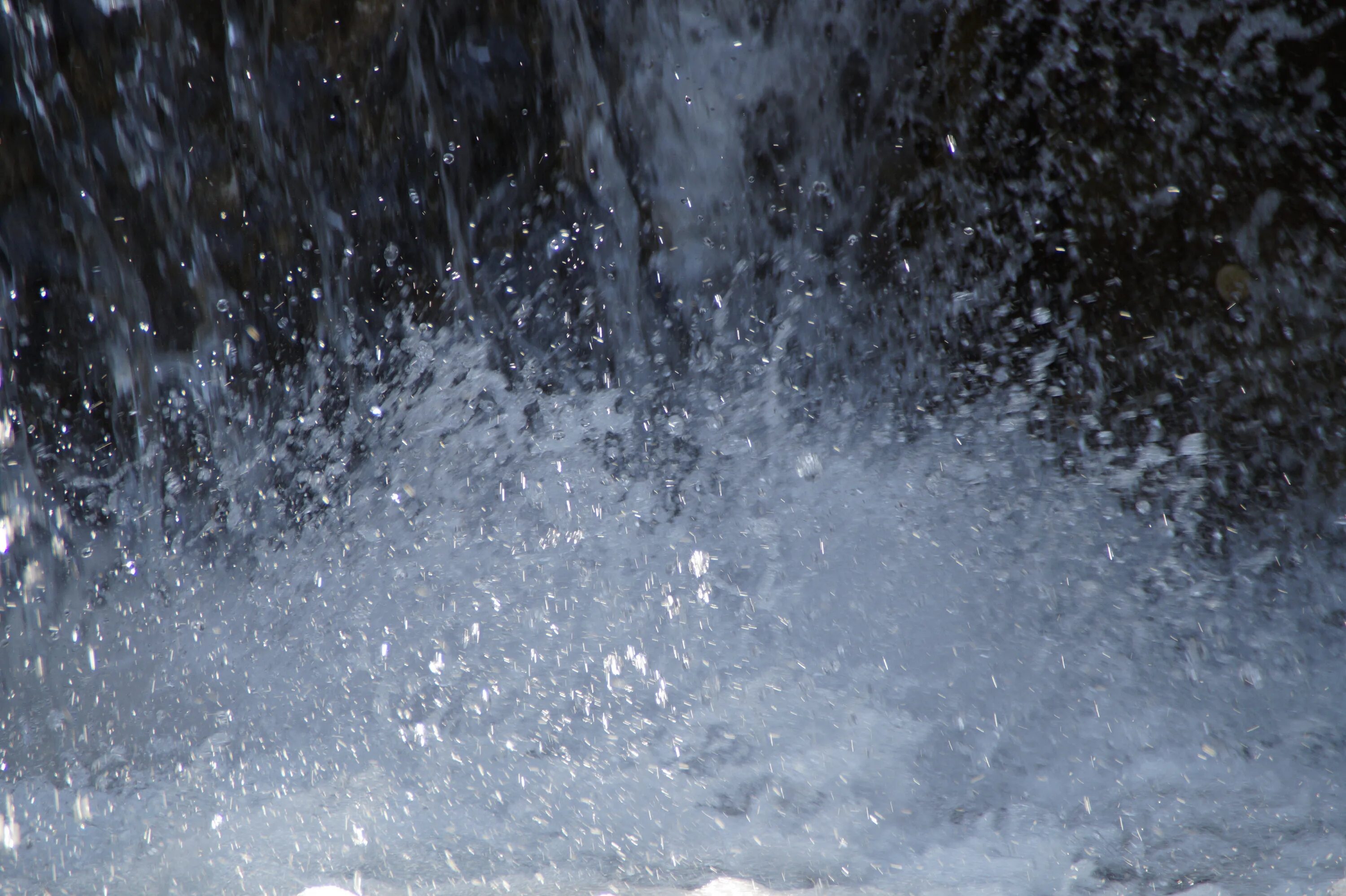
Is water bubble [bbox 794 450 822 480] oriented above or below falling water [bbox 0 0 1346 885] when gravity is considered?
below

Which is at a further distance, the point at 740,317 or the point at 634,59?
the point at 740,317

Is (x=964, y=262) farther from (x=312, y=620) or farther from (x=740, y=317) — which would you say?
(x=312, y=620)

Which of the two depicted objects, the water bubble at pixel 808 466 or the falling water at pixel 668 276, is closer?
the falling water at pixel 668 276

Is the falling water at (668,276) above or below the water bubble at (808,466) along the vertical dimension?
above

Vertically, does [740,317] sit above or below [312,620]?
above

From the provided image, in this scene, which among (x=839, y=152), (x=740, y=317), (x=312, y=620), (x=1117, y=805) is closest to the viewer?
(x=1117, y=805)

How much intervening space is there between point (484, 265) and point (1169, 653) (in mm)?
1708

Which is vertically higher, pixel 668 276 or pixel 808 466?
pixel 668 276

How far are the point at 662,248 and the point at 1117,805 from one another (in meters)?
1.48

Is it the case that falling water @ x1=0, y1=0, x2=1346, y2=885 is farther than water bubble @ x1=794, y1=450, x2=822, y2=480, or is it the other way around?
water bubble @ x1=794, y1=450, x2=822, y2=480

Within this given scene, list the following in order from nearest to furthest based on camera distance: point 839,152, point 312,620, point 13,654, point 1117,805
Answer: point 1117,805 < point 839,152 < point 312,620 < point 13,654

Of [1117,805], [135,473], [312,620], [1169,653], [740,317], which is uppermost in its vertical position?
[740,317]

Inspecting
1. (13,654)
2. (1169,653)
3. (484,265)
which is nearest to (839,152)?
(484,265)

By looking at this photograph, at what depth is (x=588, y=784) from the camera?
2053 mm
